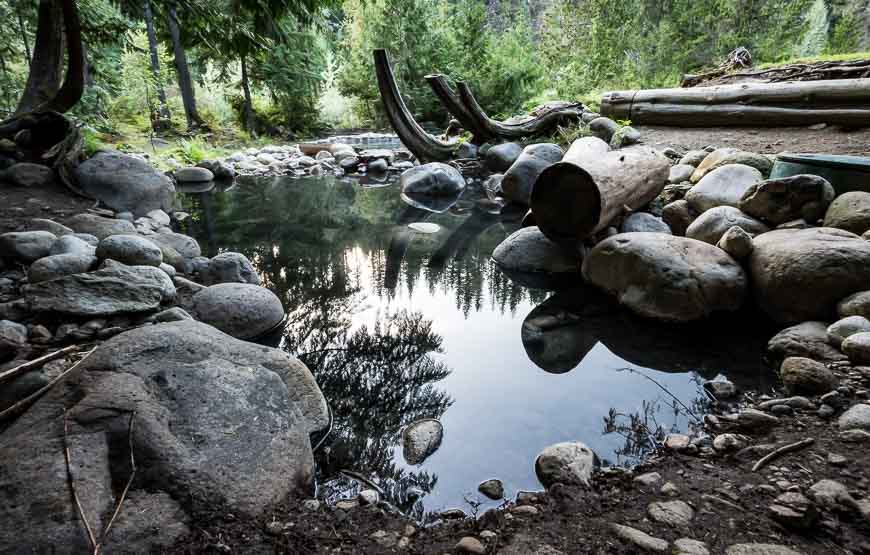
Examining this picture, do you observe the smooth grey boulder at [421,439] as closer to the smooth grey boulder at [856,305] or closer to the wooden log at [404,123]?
the smooth grey boulder at [856,305]

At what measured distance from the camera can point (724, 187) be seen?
462 cm

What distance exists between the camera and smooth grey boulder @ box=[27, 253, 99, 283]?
326 centimetres

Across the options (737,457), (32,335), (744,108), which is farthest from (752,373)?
(744,108)

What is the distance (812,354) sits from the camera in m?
2.76

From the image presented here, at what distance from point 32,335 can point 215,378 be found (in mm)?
1564

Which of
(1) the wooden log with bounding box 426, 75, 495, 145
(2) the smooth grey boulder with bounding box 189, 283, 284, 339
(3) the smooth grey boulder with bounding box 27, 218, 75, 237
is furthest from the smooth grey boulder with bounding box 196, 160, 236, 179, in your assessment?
(2) the smooth grey boulder with bounding box 189, 283, 284, 339

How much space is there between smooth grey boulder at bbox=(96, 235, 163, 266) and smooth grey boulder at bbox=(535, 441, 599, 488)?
322 cm

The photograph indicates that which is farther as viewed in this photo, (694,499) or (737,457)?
(737,457)

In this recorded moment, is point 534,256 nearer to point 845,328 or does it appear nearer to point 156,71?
point 845,328

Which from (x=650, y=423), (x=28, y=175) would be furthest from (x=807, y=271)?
(x=28, y=175)

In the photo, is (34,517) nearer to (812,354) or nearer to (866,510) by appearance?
(866,510)

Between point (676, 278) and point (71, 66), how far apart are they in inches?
286

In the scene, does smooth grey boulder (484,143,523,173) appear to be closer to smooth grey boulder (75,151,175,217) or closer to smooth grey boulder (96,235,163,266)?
smooth grey boulder (75,151,175,217)

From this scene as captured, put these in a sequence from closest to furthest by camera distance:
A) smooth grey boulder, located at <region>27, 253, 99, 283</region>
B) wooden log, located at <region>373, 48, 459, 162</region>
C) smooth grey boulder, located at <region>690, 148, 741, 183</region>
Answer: smooth grey boulder, located at <region>27, 253, 99, 283</region> < smooth grey boulder, located at <region>690, 148, 741, 183</region> < wooden log, located at <region>373, 48, 459, 162</region>
